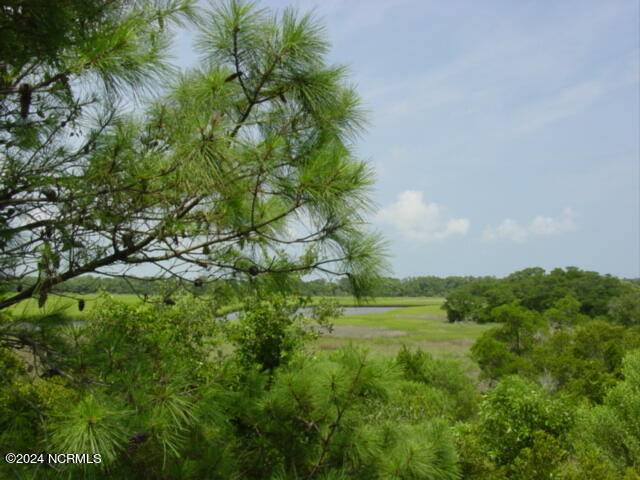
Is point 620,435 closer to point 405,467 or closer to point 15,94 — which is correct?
point 405,467

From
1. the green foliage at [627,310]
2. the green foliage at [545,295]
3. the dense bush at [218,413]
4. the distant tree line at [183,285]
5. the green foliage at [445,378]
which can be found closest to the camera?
the dense bush at [218,413]

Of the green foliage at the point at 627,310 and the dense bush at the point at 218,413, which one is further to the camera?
the green foliage at the point at 627,310

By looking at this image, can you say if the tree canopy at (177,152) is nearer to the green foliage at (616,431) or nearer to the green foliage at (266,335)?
the green foliage at (266,335)

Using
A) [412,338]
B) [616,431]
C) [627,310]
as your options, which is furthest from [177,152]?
[627,310]

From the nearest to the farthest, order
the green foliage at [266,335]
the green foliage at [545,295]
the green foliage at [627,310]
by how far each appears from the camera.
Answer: the green foliage at [266,335], the green foliage at [627,310], the green foliage at [545,295]

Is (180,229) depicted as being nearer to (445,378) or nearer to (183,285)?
(183,285)

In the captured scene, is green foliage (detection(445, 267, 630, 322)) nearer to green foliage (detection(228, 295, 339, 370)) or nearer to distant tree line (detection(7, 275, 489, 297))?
green foliage (detection(228, 295, 339, 370))

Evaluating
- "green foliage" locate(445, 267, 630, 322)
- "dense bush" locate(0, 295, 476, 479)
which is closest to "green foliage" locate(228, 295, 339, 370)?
"dense bush" locate(0, 295, 476, 479)

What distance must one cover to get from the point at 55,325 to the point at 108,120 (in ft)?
3.62

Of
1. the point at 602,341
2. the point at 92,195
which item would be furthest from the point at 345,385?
the point at 602,341

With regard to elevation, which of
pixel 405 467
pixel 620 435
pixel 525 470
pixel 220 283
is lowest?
pixel 620 435

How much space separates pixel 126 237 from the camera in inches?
92.4

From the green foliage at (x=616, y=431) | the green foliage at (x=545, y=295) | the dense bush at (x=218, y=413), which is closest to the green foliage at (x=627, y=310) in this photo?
the green foliage at (x=545, y=295)

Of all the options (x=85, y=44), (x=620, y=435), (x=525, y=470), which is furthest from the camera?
(x=620, y=435)
